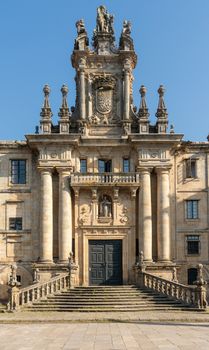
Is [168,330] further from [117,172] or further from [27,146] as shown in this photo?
[27,146]

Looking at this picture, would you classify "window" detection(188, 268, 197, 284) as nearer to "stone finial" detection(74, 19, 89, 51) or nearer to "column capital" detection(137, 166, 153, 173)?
"column capital" detection(137, 166, 153, 173)

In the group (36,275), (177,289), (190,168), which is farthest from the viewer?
(190,168)

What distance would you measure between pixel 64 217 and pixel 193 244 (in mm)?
9804

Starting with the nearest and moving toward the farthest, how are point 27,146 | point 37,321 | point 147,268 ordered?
point 37,321 < point 147,268 < point 27,146

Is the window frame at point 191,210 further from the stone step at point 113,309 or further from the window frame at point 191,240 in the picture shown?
the stone step at point 113,309

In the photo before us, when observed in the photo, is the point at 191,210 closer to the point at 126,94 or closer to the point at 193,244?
the point at 193,244

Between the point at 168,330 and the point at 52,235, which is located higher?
the point at 52,235

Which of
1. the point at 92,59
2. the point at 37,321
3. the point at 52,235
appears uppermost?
the point at 92,59

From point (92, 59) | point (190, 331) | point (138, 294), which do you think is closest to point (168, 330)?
point (190, 331)

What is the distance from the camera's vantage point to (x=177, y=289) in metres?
34.2

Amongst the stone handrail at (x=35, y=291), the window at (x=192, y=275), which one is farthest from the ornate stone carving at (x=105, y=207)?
the window at (x=192, y=275)

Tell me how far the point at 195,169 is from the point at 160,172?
3.33 meters

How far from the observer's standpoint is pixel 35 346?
18.0 meters

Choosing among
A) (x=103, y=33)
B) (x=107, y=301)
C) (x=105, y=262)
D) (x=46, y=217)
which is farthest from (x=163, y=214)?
(x=103, y=33)
